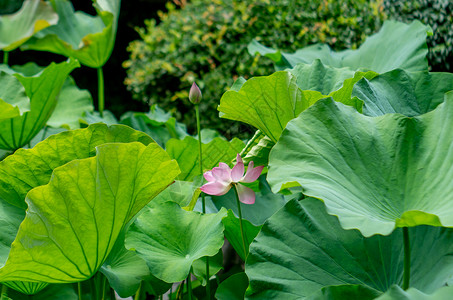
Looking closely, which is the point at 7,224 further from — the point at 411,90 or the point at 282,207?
the point at 411,90

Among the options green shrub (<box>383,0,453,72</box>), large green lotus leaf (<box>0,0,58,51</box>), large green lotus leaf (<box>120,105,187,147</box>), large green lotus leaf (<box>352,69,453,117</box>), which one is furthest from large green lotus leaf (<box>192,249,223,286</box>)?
green shrub (<box>383,0,453,72</box>)

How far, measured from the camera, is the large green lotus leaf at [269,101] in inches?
32.2

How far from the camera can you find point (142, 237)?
793 millimetres

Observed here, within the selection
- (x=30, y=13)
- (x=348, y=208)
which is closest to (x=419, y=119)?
(x=348, y=208)

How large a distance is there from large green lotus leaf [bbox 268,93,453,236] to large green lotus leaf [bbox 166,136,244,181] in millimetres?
387

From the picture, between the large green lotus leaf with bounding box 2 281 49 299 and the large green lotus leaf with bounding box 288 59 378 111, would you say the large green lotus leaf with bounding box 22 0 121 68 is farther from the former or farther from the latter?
the large green lotus leaf with bounding box 2 281 49 299

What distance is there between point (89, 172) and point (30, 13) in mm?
2037

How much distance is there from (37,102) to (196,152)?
1.65 feet

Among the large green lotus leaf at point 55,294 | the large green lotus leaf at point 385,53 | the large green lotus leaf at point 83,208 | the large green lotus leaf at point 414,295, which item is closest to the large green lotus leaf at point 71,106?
the large green lotus leaf at point 385,53

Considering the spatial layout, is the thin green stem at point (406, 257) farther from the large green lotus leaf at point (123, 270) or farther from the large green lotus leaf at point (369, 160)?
the large green lotus leaf at point (123, 270)

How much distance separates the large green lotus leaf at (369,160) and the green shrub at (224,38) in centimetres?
234

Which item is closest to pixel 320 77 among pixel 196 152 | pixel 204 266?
pixel 196 152

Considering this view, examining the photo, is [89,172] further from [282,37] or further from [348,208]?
[282,37]

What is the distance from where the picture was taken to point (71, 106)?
5.98 feet
